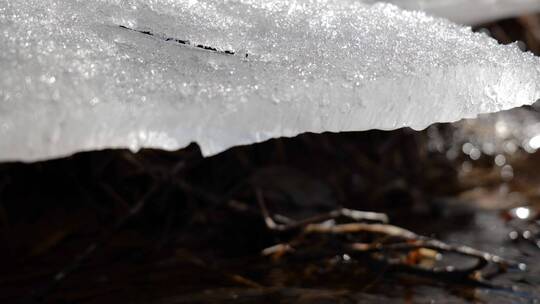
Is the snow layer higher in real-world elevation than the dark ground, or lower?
higher

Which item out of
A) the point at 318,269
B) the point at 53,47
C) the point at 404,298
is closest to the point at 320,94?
the point at 53,47

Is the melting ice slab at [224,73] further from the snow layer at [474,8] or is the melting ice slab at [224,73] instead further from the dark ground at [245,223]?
the snow layer at [474,8]

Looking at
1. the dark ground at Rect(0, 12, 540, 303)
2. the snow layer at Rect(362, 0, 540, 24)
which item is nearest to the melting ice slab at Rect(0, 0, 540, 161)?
the dark ground at Rect(0, 12, 540, 303)

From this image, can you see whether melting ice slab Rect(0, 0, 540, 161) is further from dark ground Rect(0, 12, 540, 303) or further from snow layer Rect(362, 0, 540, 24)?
snow layer Rect(362, 0, 540, 24)

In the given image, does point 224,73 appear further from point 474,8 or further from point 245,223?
point 474,8

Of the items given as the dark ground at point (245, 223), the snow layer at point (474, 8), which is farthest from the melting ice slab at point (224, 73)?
the snow layer at point (474, 8)
